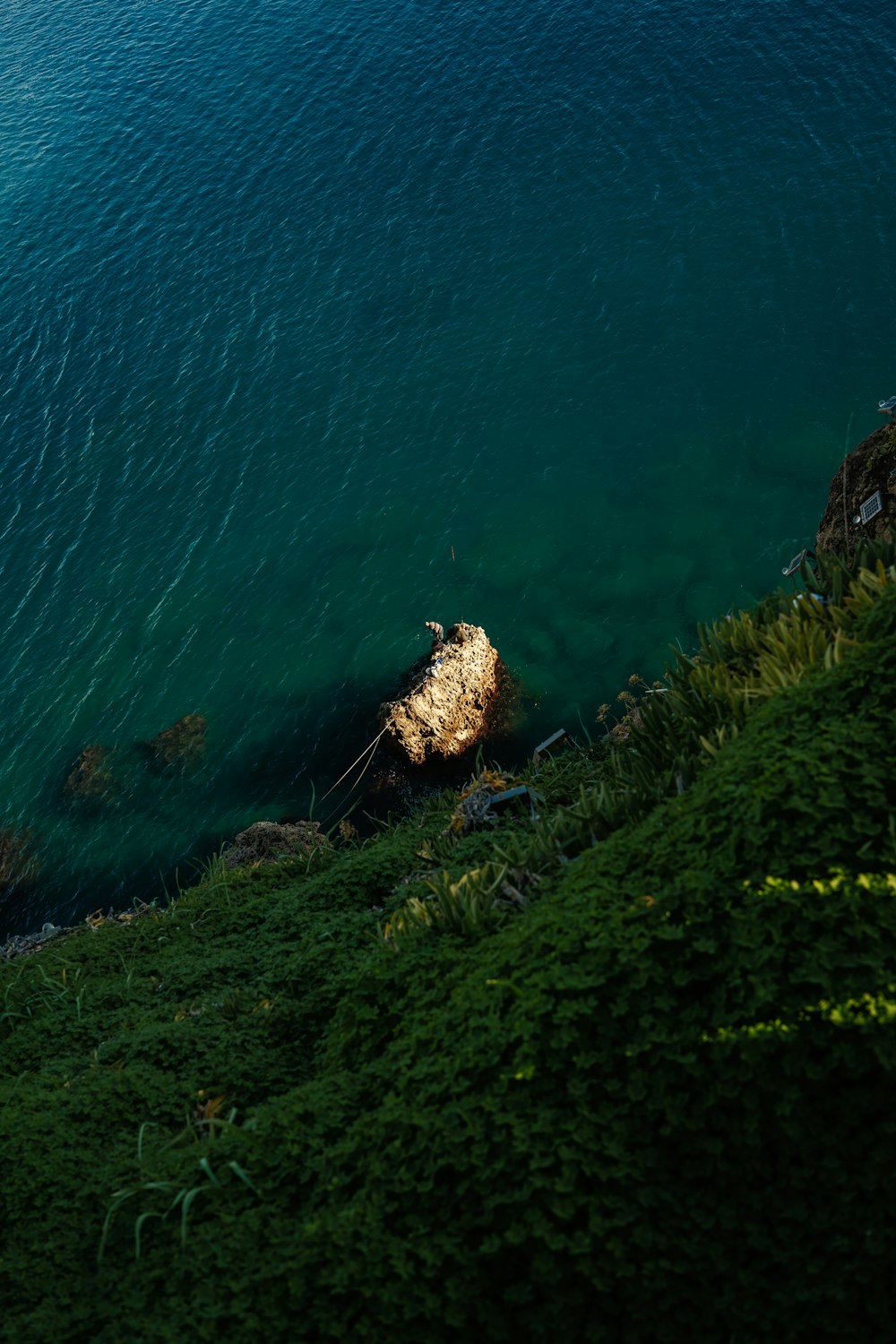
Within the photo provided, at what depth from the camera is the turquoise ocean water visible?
22.8m

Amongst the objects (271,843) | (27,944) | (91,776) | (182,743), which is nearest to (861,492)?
(271,843)

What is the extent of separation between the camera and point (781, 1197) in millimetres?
5887

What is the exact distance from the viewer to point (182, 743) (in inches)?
893

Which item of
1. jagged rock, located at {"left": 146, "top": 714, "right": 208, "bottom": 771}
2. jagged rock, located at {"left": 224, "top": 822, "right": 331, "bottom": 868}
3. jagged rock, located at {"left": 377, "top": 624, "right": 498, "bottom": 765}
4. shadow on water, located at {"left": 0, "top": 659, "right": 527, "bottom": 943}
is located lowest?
shadow on water, located at {"left": 0, "top": 659, "right": 527, "bottom": 943}

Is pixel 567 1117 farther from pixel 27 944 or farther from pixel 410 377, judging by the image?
pixel 410 377

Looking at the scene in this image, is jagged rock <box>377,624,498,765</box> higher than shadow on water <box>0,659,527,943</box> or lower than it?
higher

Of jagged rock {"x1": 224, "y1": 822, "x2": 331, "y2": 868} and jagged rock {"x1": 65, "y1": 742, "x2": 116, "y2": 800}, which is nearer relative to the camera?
jagged rock {"x1": 224, "y1": 822, "x2": 331, "y2": 868}

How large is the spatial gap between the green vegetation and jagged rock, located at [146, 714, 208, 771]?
1372 cm

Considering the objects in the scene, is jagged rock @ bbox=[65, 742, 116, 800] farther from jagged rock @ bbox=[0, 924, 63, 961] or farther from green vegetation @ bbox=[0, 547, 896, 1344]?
green vegetation @ bbox=[0, 547, 896, 1344]

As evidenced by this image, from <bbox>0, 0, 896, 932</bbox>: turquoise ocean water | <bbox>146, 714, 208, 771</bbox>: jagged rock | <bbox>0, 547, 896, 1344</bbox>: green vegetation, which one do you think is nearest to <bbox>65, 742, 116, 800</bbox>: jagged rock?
Answer: <bbox>0, 0, 896, 932</bbox>: turquoise ocean water

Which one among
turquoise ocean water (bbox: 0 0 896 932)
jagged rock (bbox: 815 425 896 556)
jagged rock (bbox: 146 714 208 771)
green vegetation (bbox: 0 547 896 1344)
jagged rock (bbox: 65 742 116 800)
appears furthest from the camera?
turquoise ocean water (bbox: 0 0 896 932)

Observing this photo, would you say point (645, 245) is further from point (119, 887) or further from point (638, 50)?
point (119, 887)

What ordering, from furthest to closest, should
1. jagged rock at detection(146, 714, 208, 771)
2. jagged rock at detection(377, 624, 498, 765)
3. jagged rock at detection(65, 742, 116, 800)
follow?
jagged rock at detection(146, 714, 208, 771)
jagged rock at detection(65, 742, 116, 800)
jagged rock at detection(377, 624, 498, 765)

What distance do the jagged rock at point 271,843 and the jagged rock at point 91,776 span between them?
5923 millimetres
